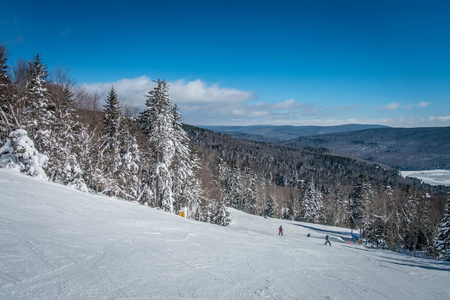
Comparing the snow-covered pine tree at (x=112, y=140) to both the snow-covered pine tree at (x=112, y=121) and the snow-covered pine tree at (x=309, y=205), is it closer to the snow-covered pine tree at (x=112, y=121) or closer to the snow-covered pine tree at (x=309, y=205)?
the snow-covered pine tree at (x=112, y=121)

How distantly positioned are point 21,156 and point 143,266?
42.7 feet

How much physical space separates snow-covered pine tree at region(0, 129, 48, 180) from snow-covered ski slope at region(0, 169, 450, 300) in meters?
2.89

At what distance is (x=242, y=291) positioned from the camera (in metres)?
5.39

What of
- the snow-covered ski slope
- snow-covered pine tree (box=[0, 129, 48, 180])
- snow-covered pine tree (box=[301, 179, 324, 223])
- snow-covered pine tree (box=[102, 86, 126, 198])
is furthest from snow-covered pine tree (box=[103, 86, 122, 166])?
snow-covered pine tree (box=[301, 179, 324, 223])

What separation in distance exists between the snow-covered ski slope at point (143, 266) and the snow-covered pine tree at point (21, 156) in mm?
2891

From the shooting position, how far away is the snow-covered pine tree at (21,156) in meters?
13.5

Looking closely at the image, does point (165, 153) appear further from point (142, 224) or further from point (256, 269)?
point (256, 269)

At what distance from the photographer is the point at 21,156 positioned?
13883 mm

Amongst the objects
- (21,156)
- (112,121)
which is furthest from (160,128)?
(21,156)

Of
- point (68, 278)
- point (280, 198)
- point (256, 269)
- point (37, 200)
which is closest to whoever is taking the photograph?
point (68, 278)

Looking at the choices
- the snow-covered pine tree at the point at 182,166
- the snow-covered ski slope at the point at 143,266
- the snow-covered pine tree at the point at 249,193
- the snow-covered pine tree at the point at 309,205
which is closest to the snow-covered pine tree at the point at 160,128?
the snow-covered pine tree at the point at 182,166

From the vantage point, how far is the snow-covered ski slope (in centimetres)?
457

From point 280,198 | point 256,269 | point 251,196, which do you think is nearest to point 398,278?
point 256,269

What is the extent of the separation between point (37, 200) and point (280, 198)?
76.4 meters
